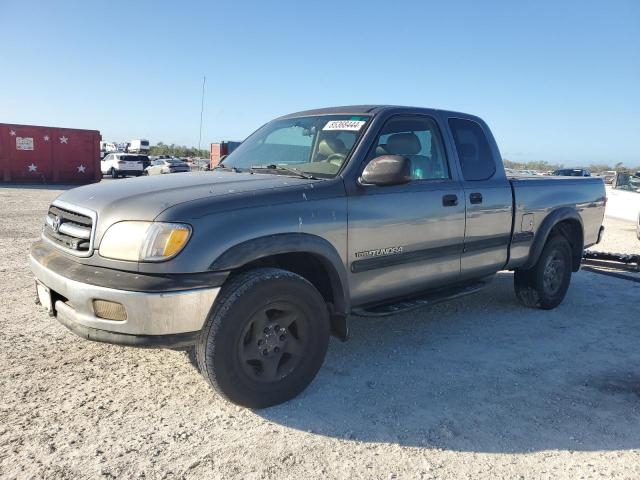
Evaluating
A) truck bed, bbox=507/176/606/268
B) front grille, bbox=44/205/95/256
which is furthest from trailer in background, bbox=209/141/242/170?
front grille, bbox=44/205/95/256

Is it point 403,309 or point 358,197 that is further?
→ point 403,309

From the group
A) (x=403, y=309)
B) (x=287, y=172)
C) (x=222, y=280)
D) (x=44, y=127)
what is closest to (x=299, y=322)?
(x=222, y=280)

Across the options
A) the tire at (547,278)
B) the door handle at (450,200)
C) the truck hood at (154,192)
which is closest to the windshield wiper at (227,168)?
the truck hood at (154,192)

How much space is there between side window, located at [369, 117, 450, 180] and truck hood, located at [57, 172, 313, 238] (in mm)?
843

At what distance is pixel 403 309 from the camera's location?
3781 mm

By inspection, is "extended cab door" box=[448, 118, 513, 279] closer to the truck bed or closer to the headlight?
the truck bed

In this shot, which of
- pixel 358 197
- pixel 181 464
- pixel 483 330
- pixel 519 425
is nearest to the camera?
pixel 181 464

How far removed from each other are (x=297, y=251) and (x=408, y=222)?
104 cm

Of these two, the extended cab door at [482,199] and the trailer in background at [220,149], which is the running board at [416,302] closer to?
the extended cab door at [482,199]

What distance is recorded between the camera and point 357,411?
319cm

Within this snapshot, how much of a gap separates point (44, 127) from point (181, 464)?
24.3m

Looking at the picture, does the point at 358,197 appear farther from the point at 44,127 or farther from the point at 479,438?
the point at 44,127

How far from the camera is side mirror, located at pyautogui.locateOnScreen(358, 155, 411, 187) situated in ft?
11.2

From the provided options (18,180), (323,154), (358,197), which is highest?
(323,154)
